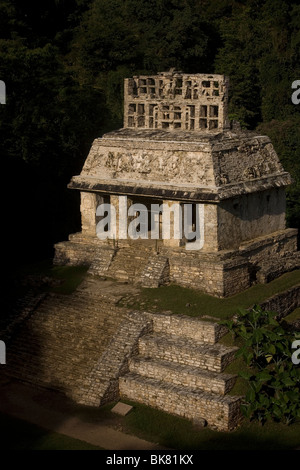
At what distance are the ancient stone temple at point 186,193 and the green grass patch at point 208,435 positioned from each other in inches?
169

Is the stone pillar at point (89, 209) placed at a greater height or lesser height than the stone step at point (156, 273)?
greater

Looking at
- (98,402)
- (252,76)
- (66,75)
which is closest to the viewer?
(98,402)

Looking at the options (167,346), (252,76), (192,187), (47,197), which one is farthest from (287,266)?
(252,76)

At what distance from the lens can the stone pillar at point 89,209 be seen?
985 inches

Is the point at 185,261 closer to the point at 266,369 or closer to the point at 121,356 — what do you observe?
the point at 121,356

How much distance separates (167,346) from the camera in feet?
66.5

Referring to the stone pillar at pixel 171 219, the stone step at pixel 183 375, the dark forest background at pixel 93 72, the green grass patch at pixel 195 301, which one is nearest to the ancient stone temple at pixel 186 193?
the stone pillar at pixel 171 219

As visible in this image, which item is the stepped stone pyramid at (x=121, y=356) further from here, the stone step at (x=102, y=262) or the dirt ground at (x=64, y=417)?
the stone step at (x=102, y=262)

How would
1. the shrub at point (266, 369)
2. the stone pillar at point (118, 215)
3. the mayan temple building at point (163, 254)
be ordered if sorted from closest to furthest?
1. the shrub at point (266, 369)
2. the mayan temple building at point (163, 254)
3. the stone pillar at point (118, 215)

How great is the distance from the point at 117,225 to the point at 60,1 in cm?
2602

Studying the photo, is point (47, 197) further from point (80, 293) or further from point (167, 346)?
point (167, 346)

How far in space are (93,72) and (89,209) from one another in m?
19.9

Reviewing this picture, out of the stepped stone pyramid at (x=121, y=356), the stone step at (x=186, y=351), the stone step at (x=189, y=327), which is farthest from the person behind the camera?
the stone step at (x=189, y=327)

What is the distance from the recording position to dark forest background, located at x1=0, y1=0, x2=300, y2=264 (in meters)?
29.5
